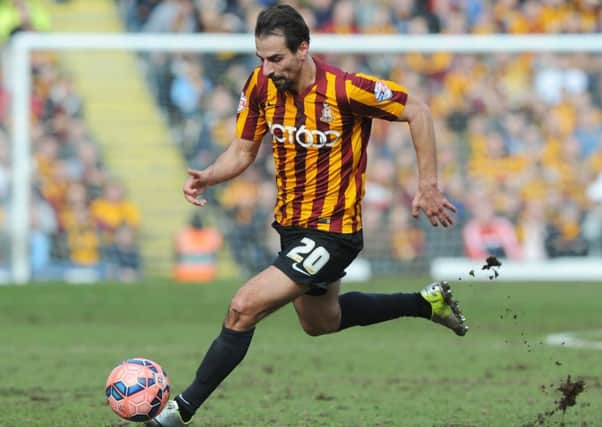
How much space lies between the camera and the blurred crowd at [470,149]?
16.3m

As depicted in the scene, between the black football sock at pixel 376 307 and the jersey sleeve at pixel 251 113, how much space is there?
3.99 feet

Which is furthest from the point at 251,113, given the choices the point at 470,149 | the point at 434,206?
the point at 470,149

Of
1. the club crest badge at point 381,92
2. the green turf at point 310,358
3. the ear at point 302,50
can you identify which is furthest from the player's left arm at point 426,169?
the green turf at point 310,358

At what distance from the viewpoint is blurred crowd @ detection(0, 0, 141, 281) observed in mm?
15984

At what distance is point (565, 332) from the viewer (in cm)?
1190

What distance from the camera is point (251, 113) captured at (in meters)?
6.97

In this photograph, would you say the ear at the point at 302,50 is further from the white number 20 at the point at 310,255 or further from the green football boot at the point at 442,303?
the green football boot at the point at 442,303

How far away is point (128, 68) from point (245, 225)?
2663mm

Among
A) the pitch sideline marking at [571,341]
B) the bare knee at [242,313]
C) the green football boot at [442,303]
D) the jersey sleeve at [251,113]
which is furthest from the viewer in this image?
the pitch sideline marking at [571,341]

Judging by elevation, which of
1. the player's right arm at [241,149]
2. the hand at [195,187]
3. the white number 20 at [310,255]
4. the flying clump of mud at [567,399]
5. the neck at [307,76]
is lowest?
the flying clump of mud at [567,399]

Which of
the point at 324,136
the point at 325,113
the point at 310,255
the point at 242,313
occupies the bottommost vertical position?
the point at 242,313

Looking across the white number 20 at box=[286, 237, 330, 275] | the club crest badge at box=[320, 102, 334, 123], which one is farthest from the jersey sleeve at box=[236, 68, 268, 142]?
the white number 20 at box=[286, 237, 330, 275]

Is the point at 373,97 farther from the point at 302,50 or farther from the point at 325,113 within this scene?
the point at 302,50

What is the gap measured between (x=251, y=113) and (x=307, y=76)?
445 millimetres
